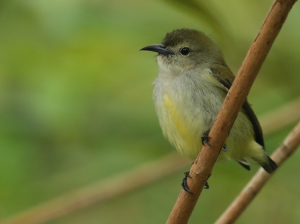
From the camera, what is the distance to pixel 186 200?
1888 millimetres

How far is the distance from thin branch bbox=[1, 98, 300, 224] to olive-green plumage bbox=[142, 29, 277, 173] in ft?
0.61

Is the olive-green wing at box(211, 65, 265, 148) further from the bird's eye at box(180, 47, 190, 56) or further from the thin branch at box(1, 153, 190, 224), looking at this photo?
the thin branch at box(1, 153, 190, 224)

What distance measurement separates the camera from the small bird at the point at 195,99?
9.79 feet

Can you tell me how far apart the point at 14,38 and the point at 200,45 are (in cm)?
144

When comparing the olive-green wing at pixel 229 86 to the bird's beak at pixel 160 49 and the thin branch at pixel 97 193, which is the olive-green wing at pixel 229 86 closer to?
the bird's beak at pixel 160 49

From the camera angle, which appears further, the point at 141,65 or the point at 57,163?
the point at 141,65

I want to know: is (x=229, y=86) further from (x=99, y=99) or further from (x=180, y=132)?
(x=99, y=99)

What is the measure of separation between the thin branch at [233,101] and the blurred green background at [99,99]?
1227 millimetres

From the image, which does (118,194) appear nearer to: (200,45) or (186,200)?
(186,200)

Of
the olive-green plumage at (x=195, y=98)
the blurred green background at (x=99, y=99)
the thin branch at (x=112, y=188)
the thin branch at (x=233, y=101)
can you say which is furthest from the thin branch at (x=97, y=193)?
the thin branch at (x=233, y=101)

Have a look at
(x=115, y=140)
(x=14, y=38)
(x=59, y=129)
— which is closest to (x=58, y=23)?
(x=14, y=38)

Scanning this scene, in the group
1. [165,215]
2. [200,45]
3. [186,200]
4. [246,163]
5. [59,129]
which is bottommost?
[165,215]

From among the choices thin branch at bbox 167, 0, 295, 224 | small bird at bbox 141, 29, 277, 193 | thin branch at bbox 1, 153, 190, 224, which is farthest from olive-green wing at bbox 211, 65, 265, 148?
Answer: thin branch at bbox 167, 0, 295, 224

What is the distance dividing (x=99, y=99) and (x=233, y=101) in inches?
82.5
